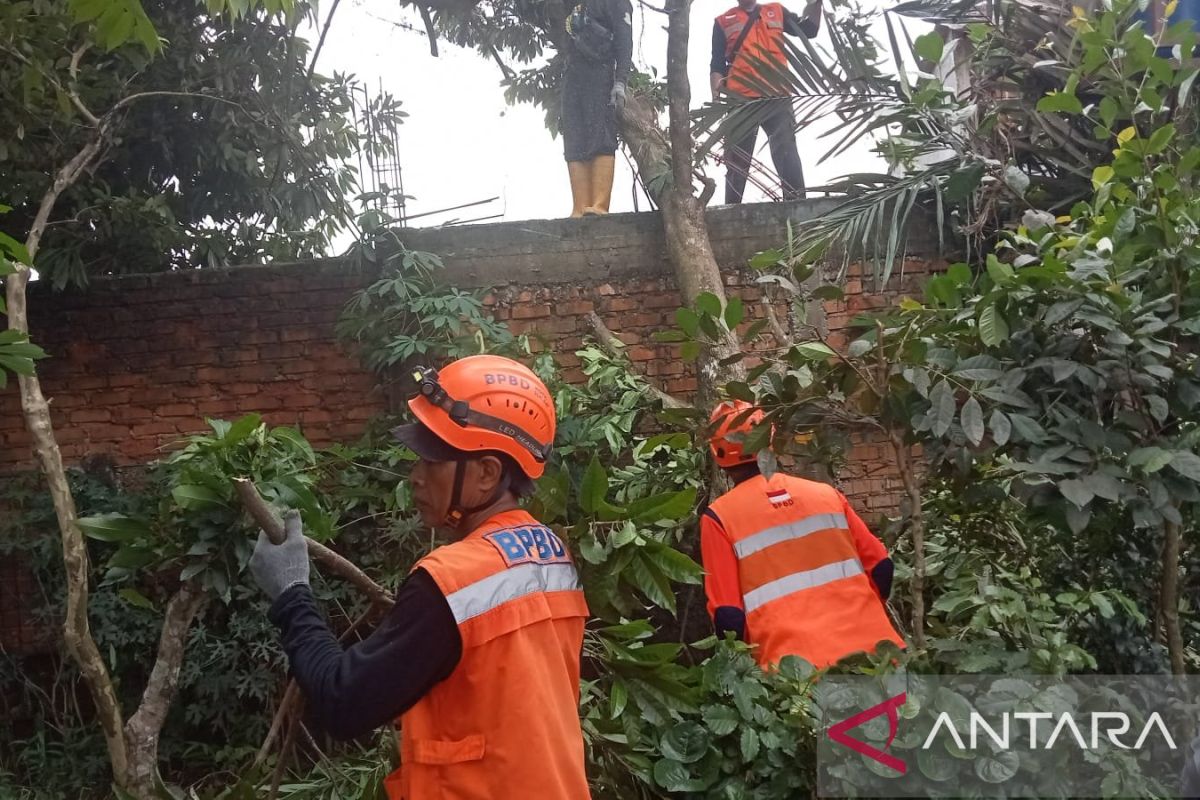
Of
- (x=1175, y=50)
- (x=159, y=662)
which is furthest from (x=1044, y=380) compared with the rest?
(x=1175, y=50)

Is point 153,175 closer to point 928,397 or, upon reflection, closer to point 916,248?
point 916,248

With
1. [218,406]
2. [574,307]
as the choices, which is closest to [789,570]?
[574,307]

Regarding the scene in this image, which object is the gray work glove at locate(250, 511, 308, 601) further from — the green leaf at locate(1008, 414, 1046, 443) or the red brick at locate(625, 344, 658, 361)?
the red brick at locate(625, 344, 658, 361)

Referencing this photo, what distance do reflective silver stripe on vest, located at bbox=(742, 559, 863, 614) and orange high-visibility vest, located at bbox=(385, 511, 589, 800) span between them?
54.2 inches

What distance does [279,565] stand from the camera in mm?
1922

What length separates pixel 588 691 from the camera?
3.10 meters

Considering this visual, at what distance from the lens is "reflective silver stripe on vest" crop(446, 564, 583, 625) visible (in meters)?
1.71

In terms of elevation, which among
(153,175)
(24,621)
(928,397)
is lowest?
(24,621)

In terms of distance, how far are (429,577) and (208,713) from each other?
3.24m

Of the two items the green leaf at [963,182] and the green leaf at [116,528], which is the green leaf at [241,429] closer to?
the green leaf at [116,528]

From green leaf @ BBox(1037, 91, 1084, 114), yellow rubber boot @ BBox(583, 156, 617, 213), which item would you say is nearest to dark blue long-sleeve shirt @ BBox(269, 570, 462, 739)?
green leaf @ BBox(1037, 91, 1084, 114)

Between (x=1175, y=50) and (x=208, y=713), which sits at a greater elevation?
(x=1175, y=50)

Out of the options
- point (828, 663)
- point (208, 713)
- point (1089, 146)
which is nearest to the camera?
point (828, 663)

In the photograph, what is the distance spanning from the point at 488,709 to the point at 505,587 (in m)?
0.23
